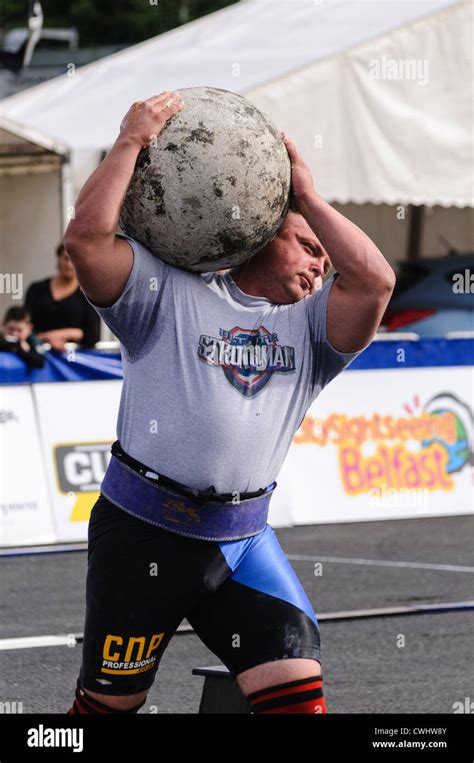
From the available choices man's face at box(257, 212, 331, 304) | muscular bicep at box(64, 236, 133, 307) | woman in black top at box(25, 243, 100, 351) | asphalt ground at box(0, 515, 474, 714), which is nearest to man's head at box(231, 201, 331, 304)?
man's face at box(257, 212, 331, 304)

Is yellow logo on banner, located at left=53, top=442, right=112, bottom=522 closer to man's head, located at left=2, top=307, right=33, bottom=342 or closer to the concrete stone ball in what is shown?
man's head, located at left=2, top=307, right=33, bottom=342

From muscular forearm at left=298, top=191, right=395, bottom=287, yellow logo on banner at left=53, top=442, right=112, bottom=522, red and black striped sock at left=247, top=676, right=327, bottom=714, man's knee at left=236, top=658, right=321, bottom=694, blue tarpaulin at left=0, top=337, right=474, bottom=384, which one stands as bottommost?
yellow logo on banner at left=53, top=442, right=112, bottom=522

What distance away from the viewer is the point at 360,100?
1214cm

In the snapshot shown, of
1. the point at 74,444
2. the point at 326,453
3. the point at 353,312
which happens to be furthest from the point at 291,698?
the point at 326,453

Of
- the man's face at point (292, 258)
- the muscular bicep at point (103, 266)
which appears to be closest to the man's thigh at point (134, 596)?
the muscular bicep at point (103, 266)

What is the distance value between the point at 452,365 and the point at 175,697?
571cm

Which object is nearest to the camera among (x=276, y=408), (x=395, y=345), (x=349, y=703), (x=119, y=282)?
(x=119, y=282)

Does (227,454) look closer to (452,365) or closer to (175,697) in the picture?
(175,697)

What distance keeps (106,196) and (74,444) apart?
6.62m

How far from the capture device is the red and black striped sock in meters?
3.73

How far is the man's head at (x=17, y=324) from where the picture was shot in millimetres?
10539

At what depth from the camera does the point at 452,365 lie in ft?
36.3

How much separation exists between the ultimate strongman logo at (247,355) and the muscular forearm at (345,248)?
0.93ft
